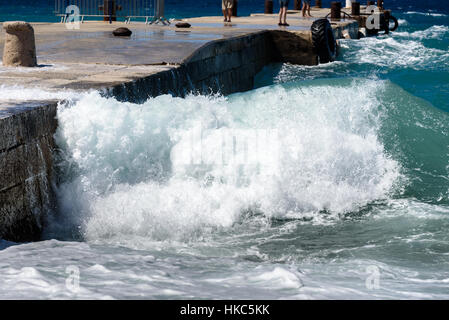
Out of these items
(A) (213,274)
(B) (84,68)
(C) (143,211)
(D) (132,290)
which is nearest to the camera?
(D) (132,290)

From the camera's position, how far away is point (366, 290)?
4617mm

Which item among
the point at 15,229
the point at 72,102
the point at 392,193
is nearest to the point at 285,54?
the point at 392,193

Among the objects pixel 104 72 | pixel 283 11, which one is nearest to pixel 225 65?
pixel 104 72

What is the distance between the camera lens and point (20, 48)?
30.1ft

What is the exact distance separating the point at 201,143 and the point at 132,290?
359 centimetres

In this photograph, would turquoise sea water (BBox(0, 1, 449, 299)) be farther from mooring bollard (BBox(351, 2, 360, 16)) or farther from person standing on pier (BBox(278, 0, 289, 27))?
mooring bollard (BBox(351, 2, 360, 16))

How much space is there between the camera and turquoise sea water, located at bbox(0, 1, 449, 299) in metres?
4.89

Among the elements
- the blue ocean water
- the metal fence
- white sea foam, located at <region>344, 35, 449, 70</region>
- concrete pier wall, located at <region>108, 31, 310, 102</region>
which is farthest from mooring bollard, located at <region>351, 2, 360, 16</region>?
the blue ocean water

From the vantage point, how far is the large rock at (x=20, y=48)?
8922 millimetres

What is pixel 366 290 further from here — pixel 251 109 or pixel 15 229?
pixel 251 109

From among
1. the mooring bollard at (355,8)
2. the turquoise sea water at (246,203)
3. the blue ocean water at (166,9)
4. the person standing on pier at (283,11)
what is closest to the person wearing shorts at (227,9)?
the person standing on pier at (283,11)

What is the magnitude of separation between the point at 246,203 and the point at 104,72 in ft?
9.51

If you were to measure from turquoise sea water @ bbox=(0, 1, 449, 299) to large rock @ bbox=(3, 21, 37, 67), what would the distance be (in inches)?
71.6

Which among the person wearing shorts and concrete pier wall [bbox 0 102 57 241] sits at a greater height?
the person wearing shorts
